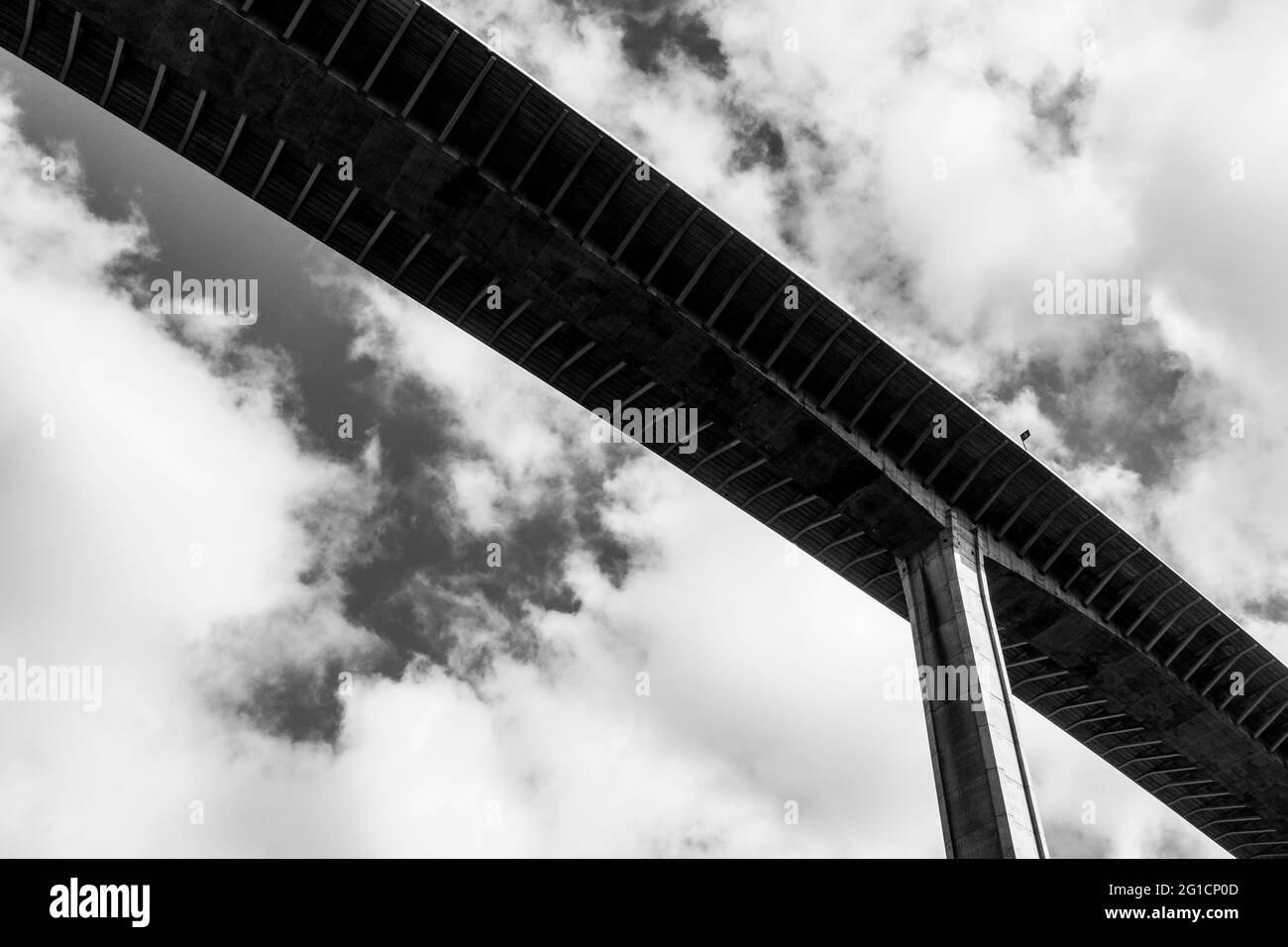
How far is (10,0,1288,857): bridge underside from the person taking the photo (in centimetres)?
2664

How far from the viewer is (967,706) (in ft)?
106

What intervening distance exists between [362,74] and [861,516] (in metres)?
21.5

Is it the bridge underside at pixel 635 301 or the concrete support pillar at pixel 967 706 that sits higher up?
the bridge underside at pixel 635 301

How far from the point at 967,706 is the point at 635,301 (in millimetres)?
16348

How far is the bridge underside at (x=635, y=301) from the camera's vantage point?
26641 millimetres

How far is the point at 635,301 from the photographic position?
31.8 m

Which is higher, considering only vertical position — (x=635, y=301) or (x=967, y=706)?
(x=635, y=301)

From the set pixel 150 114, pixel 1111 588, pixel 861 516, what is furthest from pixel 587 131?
pixel 1111 588

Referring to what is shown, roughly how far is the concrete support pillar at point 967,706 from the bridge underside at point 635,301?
56.2 inches

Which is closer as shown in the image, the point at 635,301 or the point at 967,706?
the point at 635,301
